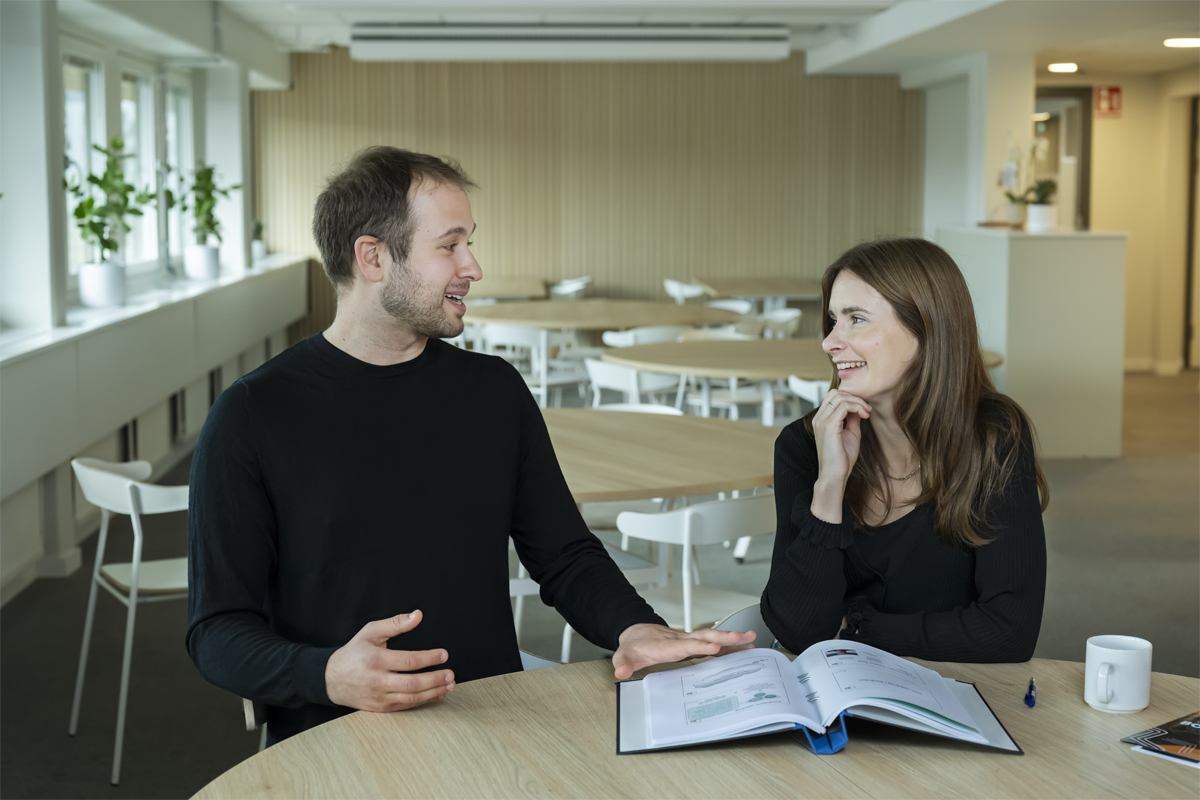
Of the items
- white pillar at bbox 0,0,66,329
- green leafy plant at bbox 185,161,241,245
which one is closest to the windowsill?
white pillar at bbox 0,0,66,329

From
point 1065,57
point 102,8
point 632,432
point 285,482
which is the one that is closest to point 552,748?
point 285,482

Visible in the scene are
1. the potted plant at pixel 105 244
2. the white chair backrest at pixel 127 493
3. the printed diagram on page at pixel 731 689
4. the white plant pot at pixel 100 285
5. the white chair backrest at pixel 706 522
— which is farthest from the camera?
the white plant pot at pixel 100 285

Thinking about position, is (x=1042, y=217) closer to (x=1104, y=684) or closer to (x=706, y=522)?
(x=706, y=522)

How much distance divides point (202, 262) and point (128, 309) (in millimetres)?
2278

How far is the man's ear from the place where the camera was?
1671mm

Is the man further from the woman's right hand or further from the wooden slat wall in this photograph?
the wooden slat wall

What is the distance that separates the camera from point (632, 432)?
353cm

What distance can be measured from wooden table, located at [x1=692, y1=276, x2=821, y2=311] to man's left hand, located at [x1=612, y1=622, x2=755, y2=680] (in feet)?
25.6

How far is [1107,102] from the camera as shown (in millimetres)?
9992

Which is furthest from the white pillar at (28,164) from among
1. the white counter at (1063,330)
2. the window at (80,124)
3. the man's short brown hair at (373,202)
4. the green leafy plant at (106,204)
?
the white counter at (1063,330)

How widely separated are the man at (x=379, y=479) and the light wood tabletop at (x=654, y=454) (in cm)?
84

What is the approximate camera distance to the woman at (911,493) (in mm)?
1771

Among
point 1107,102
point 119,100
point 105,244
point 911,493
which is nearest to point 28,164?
point 105,244

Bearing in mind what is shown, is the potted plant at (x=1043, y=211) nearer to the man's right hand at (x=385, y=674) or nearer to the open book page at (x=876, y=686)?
the open book page at (x=876, y=686)
